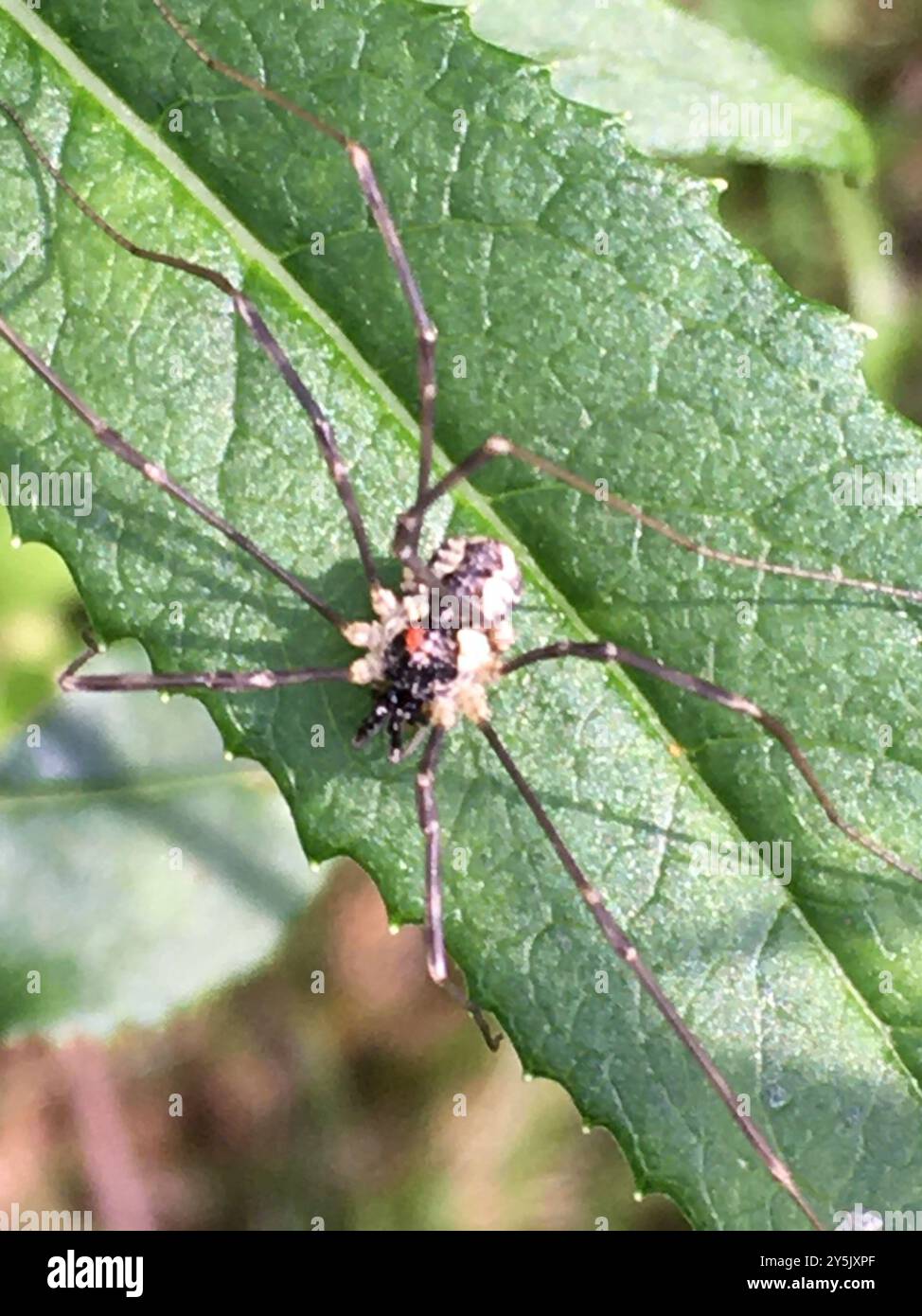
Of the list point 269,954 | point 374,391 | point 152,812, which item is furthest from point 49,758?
point 374,391

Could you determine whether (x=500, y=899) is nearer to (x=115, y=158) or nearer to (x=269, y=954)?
(x=269, y=954)

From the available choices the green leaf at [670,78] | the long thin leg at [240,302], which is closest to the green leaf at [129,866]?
the long thin leg at [240,302]

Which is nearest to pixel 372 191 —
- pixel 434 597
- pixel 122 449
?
pixel 122 449

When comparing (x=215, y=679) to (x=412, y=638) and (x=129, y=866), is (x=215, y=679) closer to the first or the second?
(x=412, y=638)

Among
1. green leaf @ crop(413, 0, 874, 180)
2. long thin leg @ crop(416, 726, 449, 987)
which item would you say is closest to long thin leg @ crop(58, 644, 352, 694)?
long thin leg @ crop(416, 726, 449, 987)

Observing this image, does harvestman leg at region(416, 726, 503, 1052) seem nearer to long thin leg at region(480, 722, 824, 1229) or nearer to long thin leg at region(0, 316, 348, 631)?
long thin leg at region(480, 722, 824, 1229)
